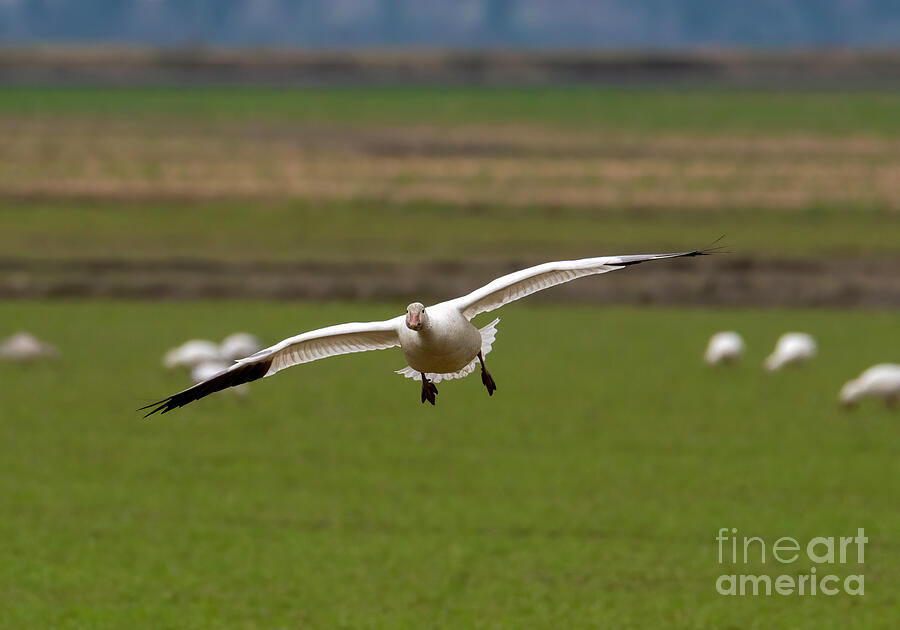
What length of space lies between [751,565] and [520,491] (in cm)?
435

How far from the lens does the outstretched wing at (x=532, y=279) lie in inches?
460

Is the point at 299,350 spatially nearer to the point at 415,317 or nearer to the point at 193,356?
the point at 415,317

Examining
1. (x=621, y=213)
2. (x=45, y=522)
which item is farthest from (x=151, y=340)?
(x=621, y=213)

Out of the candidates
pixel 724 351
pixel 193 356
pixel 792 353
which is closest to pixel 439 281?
pixel 724 351

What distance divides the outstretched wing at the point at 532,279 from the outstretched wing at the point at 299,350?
60 cm

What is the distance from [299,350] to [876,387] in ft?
55.9

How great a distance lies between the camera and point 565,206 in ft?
188

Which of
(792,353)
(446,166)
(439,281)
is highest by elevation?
(446,166)

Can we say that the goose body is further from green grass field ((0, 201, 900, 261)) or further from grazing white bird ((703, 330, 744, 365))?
green grass field ((0, 201, 900, 261))

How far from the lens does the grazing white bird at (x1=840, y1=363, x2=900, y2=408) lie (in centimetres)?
2709

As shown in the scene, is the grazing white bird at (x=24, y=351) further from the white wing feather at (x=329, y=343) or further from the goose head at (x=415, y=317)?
the goose head at (x=415, y=317)

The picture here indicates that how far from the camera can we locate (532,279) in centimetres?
1217

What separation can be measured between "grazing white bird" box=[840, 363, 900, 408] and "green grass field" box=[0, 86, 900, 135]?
190ft

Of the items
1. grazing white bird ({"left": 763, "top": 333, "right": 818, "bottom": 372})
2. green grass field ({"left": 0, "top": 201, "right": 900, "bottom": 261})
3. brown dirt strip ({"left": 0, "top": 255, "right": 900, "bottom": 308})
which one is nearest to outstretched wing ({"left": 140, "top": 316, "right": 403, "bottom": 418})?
grazing white bird ({"left": 763, "top": 333, "right": 818, "bottom": 372})
